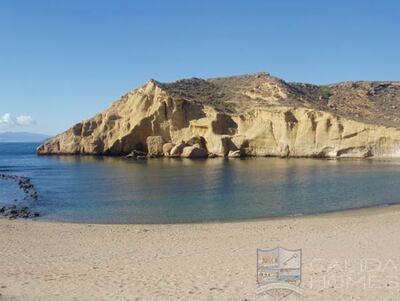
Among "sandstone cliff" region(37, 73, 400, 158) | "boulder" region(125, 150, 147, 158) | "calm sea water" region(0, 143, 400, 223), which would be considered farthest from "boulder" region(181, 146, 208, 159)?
"calm sea water" region(0, 143, 400, 223)

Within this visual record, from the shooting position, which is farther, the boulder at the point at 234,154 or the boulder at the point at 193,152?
the boulder at the point at 193,152

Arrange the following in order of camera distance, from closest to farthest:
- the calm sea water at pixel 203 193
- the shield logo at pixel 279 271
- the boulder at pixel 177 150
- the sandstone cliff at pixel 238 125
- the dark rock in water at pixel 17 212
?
the shield logo at pixel 279 271
the calm sea water at pixel 203 193
the dark rock in water at pixel 17 212
the sandstone cliff at pixel 238 125
the boulder at pixel 177 150

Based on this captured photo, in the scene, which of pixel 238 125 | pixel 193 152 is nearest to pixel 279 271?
pixel 193 152

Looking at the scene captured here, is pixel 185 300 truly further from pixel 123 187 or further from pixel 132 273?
pixel 123 187

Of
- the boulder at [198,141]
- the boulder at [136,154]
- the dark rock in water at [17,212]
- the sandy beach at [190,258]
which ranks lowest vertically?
the dark rock in water at [17,212]

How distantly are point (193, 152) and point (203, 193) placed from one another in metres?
41.3

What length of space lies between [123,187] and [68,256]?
75.5 feet

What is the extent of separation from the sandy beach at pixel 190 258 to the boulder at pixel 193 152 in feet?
169

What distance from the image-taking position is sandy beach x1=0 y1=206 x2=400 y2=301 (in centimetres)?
1161

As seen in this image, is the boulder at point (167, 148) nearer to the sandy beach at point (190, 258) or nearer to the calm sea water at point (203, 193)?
the calm sea water at point (203, 193)

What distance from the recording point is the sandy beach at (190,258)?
11609 mm

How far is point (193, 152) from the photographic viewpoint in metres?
75.9

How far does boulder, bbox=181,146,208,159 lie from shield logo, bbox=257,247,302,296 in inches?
2341

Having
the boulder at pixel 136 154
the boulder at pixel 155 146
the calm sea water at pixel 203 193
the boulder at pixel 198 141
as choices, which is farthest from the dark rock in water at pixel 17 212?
the boulder at pixel 198 141
